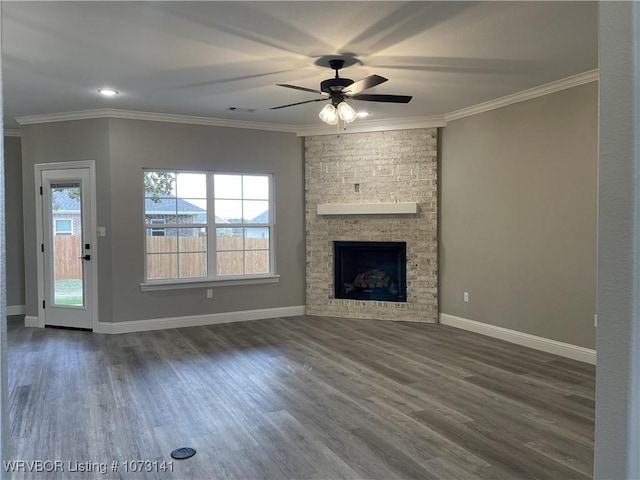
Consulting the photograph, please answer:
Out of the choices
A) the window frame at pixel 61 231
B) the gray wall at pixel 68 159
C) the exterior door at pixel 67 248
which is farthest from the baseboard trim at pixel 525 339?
the window frame at pixel 61 231

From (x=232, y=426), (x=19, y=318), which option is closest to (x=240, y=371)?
(x=232, y=426)

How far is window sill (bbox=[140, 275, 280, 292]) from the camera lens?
19.6 feet

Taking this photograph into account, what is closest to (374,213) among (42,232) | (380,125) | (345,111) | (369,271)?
(369,271)

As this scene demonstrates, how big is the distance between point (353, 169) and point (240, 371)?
3463 mm

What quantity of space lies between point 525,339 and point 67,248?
19.0ft

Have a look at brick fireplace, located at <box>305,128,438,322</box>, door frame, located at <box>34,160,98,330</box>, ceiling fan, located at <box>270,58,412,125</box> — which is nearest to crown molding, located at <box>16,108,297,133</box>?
door frame, located at <box>34,160,98,330</box>

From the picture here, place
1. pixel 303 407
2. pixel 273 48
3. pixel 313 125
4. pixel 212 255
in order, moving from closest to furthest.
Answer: pixel 303 407, pixel 273 48, pixel 212 255, pixel 313 125

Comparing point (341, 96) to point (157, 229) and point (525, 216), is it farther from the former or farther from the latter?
point (157, 229)

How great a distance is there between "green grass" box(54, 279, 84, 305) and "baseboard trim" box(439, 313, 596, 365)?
4848 millimetres

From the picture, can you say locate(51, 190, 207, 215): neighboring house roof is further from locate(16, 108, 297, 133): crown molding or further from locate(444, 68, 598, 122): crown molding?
locate(444, 68, 598, 122): crown molding

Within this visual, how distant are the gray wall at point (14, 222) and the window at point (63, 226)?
4.97 ft

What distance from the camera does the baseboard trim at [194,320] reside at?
5820 mm

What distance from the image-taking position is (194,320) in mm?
6223

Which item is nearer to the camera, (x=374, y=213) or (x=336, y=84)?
(x=336, y=84)
